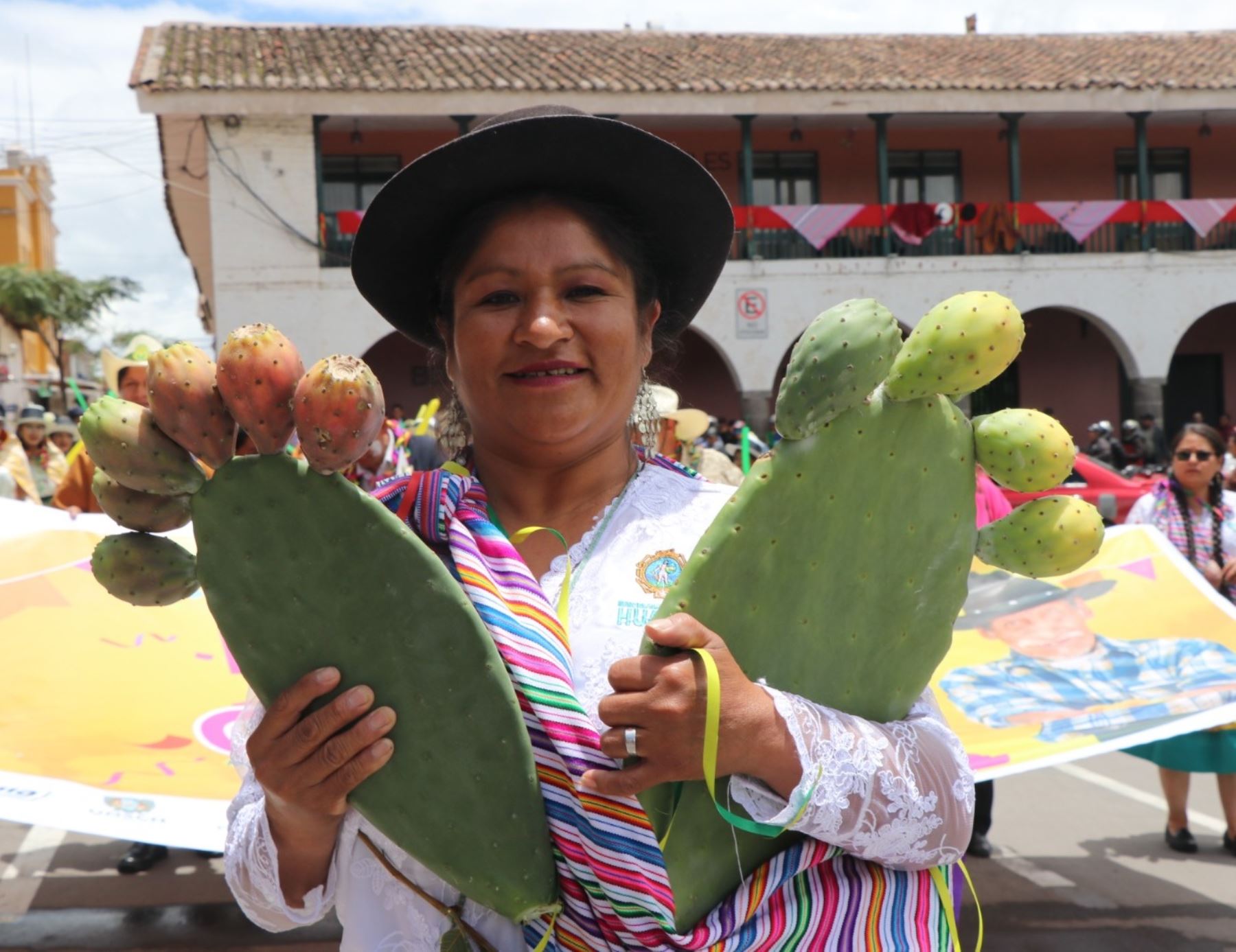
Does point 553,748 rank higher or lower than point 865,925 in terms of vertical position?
higher

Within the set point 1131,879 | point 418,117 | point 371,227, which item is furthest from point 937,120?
point 371,227

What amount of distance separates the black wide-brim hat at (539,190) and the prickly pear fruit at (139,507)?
1.56ft

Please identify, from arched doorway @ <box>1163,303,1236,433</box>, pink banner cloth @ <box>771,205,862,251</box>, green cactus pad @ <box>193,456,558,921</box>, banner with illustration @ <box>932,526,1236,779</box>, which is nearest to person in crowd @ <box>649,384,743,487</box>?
banner with illustration @ <box>932,526,1236,779</box>

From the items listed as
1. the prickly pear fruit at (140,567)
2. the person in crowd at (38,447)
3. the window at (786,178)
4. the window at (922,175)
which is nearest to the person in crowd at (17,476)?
the person in crowd at (38,447)

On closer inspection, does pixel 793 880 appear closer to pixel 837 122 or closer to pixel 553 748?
pixel 553 748

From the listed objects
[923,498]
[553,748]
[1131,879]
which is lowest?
[1131,879]

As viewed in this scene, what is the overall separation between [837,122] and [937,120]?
5.69 feet

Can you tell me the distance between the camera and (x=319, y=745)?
4.04 ft

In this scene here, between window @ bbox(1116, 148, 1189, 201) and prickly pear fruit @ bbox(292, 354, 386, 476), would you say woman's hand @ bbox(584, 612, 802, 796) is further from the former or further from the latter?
window @ bbox(1116, 148, 1189, 201)

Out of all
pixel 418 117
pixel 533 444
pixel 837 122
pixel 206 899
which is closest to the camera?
pixel 533 444

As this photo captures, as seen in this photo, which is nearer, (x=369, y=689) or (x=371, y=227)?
(x=369, y=689)

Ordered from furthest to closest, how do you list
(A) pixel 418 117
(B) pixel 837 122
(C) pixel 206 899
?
(B) pixel 837 122 → (A) pixel 418 117 → (C) pixel 206 899

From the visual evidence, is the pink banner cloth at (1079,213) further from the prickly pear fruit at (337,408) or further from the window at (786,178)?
the prickly pear fruit at (337,408)

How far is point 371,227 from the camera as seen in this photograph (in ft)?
5.10
